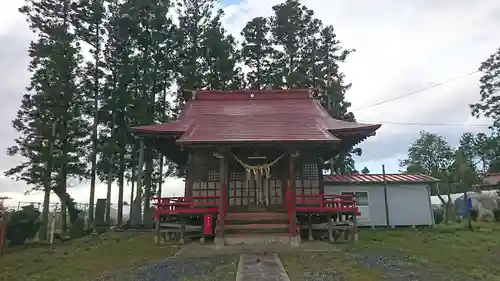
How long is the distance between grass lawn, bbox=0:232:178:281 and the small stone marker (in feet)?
8.96

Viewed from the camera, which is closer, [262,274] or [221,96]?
[262,274]

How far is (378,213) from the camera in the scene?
55.5 feet

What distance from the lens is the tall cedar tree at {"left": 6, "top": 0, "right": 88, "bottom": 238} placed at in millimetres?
17141

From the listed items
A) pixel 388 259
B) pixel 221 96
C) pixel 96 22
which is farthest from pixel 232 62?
pixel 388 259

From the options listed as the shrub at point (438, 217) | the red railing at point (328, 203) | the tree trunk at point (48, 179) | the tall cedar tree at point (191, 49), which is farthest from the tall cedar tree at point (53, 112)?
the shrub at point (438, 217)

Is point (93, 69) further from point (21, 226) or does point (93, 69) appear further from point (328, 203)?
point (328, 203)

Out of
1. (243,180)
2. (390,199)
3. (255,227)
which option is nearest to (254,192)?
(243,180)

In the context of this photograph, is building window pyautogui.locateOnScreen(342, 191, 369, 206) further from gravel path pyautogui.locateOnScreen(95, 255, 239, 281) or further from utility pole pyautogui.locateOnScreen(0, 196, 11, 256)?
utility pole pyautogui.locateOnScreen(0, 196, 11, 256)

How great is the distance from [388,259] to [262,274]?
354 centimetres

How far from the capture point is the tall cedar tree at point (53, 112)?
17141 millimetres

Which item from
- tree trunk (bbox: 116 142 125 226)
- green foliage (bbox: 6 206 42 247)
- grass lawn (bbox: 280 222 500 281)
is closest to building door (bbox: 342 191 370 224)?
grass lawn (bbox: 280 222 500 281)

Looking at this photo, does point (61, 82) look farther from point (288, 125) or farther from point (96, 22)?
point (288, 125)

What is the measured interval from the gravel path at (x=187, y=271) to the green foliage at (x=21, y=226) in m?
8.69

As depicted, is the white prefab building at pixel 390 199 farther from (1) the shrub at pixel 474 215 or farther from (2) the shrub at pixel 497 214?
(1) the shrub at pixel 474 215
